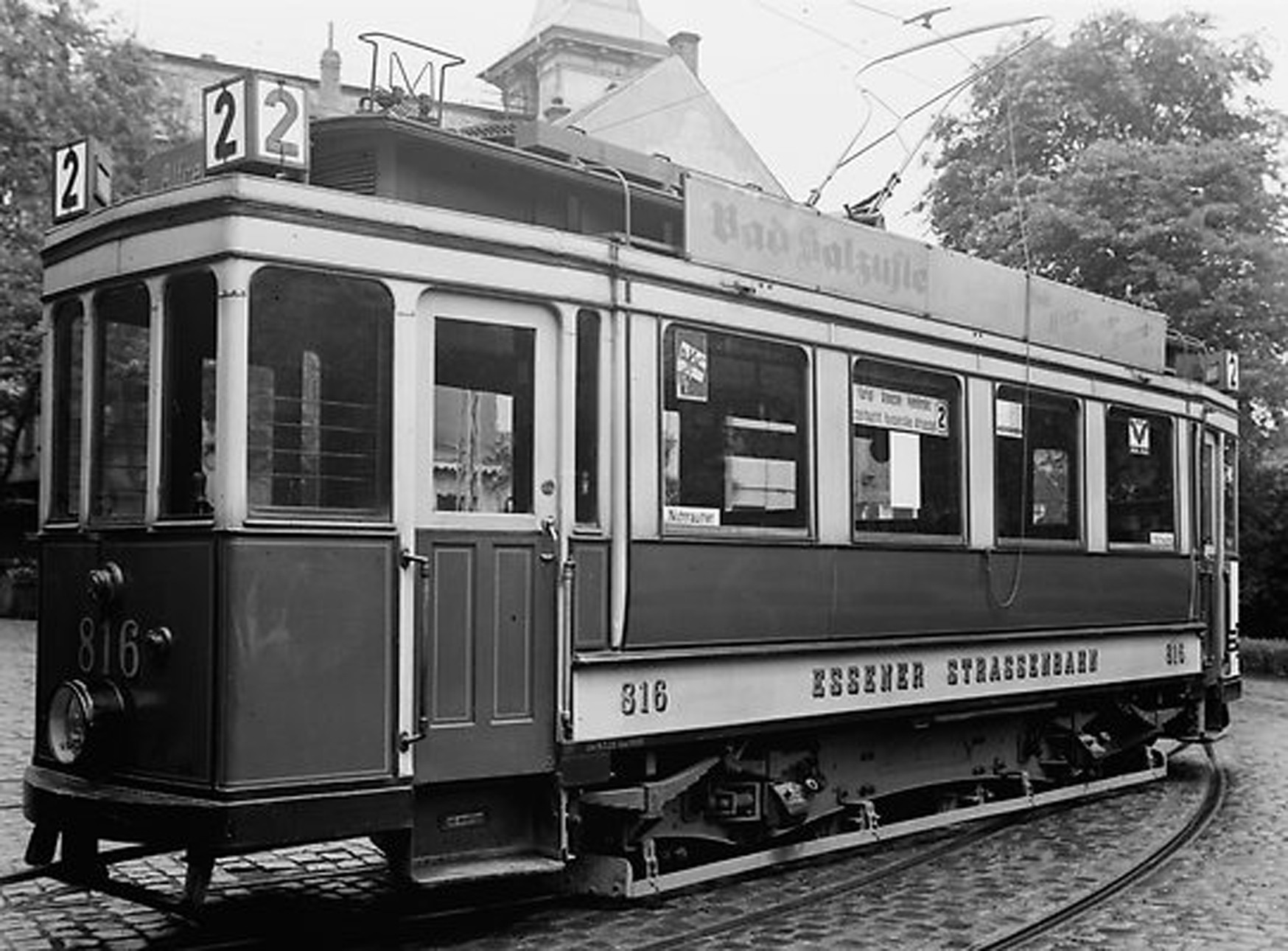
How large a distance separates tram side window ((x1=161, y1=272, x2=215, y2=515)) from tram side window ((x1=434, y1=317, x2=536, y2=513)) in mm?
897

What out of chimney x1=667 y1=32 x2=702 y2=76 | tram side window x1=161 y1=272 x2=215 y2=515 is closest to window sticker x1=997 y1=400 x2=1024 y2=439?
tram side window x1=161 y1=272 x2=215 y2=515

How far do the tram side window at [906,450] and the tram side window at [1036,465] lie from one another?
0.52 m

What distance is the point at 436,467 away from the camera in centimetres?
652

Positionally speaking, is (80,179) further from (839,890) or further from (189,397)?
(839,890)

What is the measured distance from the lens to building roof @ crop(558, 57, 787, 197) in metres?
34.4

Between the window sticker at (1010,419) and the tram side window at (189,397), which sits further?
the window sticker at (1010,419)

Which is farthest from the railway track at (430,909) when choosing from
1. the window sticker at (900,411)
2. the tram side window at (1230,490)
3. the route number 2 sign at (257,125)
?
the tram side window at (1230,490)

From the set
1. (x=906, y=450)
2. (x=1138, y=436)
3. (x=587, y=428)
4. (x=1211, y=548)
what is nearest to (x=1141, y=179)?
(x=1211, y=548)

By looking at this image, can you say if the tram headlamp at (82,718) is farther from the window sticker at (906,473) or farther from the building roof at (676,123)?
the building roof at (676,123)

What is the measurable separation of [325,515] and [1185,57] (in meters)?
25.0

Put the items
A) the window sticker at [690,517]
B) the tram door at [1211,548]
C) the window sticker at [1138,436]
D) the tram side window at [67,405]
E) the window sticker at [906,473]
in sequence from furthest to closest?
the tram door at [1211,548], the window sticker at [1138,436], the window sticker at [906,473], the window sticker at [690,517], the tram side window at [67,405]

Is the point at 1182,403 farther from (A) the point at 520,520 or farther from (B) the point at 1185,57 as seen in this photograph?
(B) the point at 1185,57

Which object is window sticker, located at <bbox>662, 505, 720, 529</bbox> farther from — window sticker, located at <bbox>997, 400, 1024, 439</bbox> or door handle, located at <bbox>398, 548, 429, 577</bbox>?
window sticker, located at <bbox>997, 400, 1024, 439</bbox>

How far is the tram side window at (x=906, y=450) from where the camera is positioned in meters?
8.55
